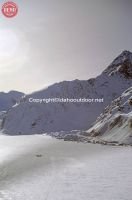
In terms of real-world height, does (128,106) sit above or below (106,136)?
above

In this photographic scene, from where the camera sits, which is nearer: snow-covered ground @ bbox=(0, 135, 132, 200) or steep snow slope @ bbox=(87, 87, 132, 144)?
snow-covered ground @ bbox=(0, 135, 132, 200)

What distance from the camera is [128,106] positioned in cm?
9188

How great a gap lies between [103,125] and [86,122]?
107 metres

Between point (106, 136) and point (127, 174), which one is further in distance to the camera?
point (106, 136)

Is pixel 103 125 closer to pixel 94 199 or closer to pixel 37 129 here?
pixel 94 199

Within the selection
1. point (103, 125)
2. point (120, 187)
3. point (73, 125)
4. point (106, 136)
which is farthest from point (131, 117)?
point (73, 125)

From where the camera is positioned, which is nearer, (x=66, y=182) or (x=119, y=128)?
(x=66, y=182)

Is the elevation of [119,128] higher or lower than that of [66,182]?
lower

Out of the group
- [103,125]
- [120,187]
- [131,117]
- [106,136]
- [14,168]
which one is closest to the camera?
[120,187]

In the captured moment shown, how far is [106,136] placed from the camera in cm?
7750

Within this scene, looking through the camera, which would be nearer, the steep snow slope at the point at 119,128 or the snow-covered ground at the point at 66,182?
the snow-covered ground at the point at 66,182

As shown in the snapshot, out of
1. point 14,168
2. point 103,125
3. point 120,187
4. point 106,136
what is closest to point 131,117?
point 106,136

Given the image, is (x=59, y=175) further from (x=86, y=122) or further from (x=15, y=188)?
(x=86, y=122)

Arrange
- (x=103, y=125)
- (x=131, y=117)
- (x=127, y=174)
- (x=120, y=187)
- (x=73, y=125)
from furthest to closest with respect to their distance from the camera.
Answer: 1. (x=73, y=125)
2. (x=103, y=125)
3. (x=131, y=117)
4. (x=127, y=174)
5. (x=120, y=187)
